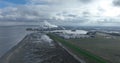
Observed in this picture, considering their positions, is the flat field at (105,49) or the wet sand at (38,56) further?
the flat field at (105,49)

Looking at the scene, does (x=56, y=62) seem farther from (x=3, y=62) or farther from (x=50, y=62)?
(x=3, y=62)

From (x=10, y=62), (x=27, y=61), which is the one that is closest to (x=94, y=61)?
(x=27, y=61)

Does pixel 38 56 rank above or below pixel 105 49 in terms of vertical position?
above

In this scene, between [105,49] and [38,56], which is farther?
[105,49]

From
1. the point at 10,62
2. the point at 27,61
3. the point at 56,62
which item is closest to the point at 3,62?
the point at 10,62

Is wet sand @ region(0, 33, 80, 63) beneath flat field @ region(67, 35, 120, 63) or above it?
above

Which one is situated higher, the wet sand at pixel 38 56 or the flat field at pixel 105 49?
the wet sand at pixel 38 56

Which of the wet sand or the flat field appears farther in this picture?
the flat field

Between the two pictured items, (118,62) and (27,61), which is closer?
(118,62)

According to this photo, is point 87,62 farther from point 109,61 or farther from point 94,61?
point 109,61
